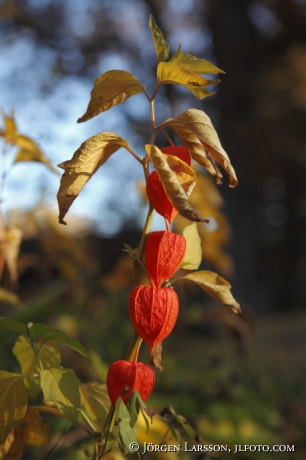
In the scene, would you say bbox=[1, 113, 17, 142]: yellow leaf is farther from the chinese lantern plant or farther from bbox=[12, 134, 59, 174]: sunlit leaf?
the chinese lantern plant

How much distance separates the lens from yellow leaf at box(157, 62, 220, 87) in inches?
16.8

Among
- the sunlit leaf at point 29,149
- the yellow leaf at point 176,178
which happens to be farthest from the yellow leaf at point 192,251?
the sunlit leaf at point 29,149

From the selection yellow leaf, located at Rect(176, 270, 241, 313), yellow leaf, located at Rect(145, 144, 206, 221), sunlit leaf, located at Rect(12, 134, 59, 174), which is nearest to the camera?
yellow leaf, located at Rect(145, 144, 206, 221)

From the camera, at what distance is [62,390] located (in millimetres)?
433

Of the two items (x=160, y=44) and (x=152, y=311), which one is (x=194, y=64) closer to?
(x=160, y=44)

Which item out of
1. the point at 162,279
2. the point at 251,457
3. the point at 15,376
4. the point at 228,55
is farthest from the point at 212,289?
the point at 228,55

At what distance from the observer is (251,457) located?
1.25 meters

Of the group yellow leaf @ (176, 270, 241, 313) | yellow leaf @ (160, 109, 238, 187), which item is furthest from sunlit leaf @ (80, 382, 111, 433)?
yellow leaf @ (160, 109, 238, 187)

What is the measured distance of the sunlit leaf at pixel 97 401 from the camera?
1.70 feet

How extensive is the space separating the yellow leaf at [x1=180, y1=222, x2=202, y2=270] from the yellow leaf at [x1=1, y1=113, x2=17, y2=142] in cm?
32

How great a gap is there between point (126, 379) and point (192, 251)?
7.1 inches

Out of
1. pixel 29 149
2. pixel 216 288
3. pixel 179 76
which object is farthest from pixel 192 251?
pixel 29 149

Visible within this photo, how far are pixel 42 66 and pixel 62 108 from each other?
236 cm

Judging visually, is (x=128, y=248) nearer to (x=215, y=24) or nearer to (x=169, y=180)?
(x=169, y=180)
